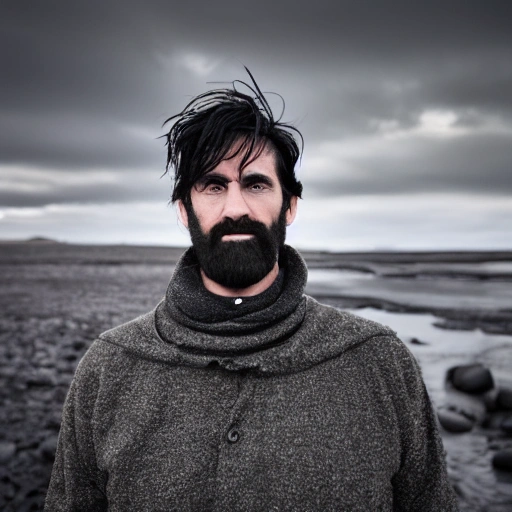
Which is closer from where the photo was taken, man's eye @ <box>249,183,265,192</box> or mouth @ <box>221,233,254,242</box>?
mouth @ <box>221,233,254,242</box>

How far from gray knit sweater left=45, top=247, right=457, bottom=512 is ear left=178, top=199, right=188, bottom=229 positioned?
47 centimetres

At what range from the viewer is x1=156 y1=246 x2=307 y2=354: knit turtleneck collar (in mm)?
2305

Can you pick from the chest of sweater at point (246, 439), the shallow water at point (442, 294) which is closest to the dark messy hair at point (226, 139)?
the chest of sweater at point (246, 439)

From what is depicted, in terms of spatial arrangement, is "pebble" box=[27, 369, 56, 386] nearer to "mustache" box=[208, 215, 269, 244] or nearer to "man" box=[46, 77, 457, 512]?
"man" box=[46, 77, 457, 512]

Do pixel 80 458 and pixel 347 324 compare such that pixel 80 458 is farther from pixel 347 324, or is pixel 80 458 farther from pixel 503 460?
pixel 503 460

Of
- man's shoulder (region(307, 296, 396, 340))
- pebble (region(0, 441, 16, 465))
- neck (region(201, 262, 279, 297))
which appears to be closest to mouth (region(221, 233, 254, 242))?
neck (region(201, 262, 279, 297))

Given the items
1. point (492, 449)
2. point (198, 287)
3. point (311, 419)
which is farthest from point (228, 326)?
point (492, 449)

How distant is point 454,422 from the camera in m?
7.21

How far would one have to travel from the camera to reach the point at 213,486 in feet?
6.79

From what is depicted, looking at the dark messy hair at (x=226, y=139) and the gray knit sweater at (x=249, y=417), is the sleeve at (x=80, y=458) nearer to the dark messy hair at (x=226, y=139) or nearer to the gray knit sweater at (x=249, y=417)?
the gray knit sweater at (x=249, y=417)

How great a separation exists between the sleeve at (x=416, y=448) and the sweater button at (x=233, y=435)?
806 mm

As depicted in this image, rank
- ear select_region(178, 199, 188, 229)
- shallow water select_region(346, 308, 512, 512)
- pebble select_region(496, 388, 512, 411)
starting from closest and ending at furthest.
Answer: ear select_region(178, 199, 188, 229) < shallow water select_region(346, 308, 512, 512) < pebble select_region(496, 388, 512, 411)

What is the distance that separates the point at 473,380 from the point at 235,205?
7.97 metres

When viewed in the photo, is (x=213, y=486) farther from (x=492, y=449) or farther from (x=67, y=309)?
(x=67, y=309)
